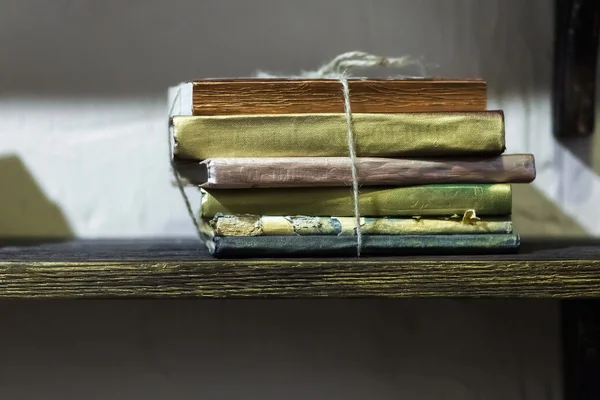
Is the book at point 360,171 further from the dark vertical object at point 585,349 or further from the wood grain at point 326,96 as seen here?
the dark vertical object at point 585,349

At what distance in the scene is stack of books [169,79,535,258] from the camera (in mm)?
370

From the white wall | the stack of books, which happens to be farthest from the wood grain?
the white wall

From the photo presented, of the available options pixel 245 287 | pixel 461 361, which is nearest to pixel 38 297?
pixel 245 287

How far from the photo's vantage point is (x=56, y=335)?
0.54 meters

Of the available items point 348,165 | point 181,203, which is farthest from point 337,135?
point 181,203

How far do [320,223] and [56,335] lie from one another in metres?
0.30

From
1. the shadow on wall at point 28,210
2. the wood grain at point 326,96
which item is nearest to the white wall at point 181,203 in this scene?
the shadow on wall at point 28,210

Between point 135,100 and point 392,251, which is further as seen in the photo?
point 135,100

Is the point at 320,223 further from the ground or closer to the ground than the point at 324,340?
further from the ground

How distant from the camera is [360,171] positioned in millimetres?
375

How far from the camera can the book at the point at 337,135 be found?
0.37m

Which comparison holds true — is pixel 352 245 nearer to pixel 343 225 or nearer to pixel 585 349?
pixel 343 225

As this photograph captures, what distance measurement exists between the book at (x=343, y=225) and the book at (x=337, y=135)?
4cm

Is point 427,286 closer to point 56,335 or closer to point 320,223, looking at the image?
point 320,223
